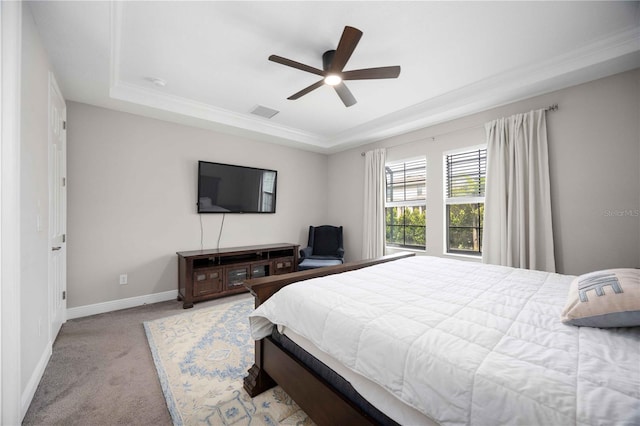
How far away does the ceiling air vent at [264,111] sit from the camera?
11.7 ft

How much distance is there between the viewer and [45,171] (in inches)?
82.3

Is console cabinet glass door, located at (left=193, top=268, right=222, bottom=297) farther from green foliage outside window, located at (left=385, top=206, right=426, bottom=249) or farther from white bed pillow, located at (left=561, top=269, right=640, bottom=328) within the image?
white bed pillow, located at (left=561, top=269, right=640, bottom=328)

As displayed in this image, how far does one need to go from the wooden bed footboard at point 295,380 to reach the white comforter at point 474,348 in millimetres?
128

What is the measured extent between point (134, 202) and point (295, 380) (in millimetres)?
3075

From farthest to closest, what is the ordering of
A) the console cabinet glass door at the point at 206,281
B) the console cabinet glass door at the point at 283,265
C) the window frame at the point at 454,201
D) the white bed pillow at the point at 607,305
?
the console cabinet glass door at the point at 283,265 → the window frame at the point at 454,201 → the console cabinet glass door at the point at 206,281 → the white bed pillow at the point at 607,305

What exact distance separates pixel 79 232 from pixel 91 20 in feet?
7.31

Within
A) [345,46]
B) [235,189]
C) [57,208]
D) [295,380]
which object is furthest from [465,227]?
[57,208]

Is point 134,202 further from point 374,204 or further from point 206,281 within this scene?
point 374,204

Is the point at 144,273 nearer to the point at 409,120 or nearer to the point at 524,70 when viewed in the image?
the point at 409,120

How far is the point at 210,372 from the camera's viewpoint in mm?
1967

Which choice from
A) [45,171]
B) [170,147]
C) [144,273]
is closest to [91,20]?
[45,171]

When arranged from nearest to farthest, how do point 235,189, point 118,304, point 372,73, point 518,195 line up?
point 372,73, point 518,195, point 118,304, point 235,189

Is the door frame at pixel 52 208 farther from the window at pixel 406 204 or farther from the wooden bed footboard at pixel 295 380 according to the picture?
the window at pixel 406 204

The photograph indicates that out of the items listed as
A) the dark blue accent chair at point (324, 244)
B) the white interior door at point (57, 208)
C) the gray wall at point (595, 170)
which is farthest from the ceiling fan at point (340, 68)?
the dark blue accent chair at point (324, 244)
